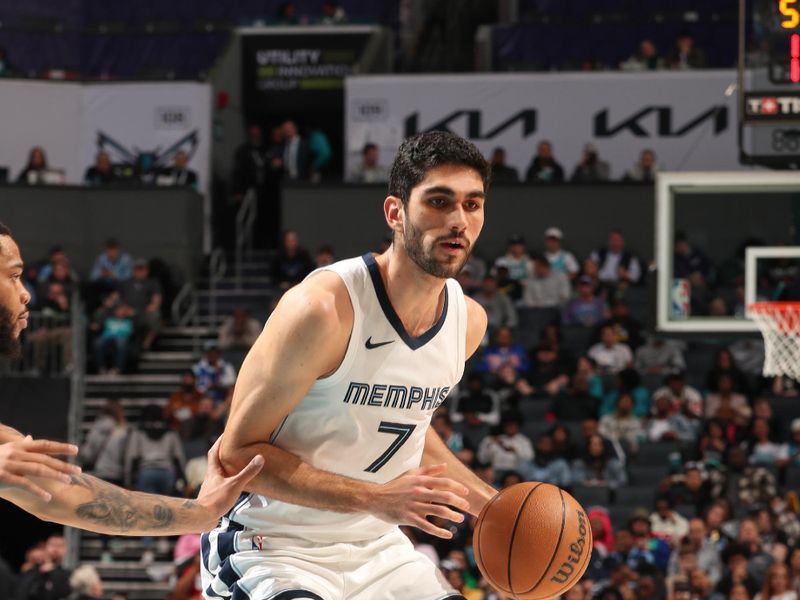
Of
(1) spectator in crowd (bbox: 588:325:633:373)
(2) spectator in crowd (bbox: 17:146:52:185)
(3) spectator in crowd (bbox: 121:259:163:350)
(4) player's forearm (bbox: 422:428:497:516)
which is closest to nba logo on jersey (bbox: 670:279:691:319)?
(1) spectator in crowd (bbox: 588:325:633:373)

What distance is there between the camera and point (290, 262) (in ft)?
61.5

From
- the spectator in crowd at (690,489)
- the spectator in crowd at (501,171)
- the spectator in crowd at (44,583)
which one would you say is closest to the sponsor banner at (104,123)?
the spectator in crowd at (501,171)

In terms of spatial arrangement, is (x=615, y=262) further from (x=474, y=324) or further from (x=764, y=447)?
(x=474, y=324)

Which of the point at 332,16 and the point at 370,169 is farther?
the point at 332,16

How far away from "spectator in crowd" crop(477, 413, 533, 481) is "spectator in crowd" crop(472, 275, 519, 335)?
2.20 metres

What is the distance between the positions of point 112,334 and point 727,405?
768 cm

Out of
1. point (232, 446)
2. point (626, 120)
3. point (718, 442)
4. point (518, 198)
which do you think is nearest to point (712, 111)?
point (626, 120)

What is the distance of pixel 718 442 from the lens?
15.0 m

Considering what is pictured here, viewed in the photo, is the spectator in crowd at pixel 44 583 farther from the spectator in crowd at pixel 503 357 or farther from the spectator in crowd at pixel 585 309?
the spectator in crowd at pixel 585 309

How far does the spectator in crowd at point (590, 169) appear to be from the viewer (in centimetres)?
1958

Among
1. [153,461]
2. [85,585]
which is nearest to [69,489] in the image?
[85,585]

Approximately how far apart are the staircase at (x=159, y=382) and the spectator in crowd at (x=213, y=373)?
949mm

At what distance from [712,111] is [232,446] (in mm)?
15995

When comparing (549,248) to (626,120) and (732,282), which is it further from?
(732,282)
